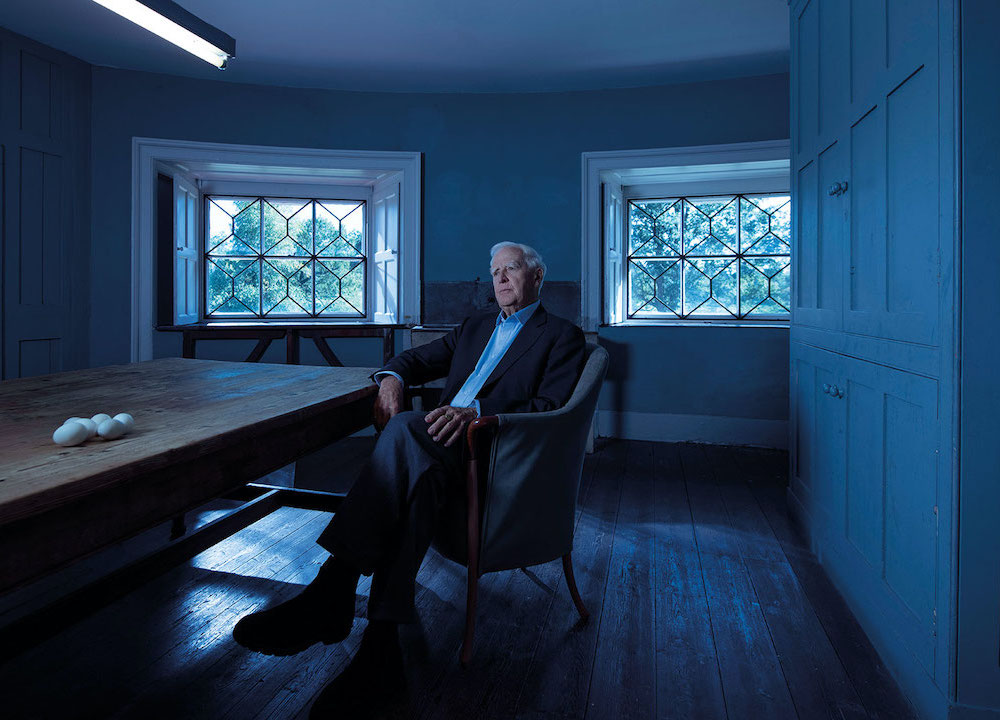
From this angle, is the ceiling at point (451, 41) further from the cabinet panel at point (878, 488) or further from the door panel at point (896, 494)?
the door panel at point (896, 494)

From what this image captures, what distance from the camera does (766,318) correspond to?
500 centimetres

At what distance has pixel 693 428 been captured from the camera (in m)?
4.83

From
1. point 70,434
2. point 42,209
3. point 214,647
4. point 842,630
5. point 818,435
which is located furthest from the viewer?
point 42,209

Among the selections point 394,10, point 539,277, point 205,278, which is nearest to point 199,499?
point 539,277

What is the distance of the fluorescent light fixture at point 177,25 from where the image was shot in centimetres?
220

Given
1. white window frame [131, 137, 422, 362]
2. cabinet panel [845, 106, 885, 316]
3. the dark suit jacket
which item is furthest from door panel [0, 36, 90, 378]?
cabinet panel [845, 106, 885, 316]

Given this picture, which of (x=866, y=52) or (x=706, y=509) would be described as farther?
(x=706, y=509)

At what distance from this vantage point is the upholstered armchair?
178cm

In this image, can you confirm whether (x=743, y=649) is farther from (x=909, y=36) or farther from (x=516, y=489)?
(x=909, y=36)

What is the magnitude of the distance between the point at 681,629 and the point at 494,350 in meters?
1.18

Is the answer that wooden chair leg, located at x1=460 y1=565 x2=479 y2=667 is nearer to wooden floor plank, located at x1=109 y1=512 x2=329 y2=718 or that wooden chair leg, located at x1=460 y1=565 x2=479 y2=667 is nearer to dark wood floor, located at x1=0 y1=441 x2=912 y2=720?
dark wood floor, located at x1=0 y1=441 x2=912 y2=720

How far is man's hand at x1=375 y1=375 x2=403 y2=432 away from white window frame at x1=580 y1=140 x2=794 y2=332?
9.72 ft

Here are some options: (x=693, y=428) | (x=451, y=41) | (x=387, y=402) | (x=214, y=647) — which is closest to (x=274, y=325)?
(x=451, y=41)

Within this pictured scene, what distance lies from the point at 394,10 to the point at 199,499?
3298 millimetres
